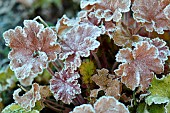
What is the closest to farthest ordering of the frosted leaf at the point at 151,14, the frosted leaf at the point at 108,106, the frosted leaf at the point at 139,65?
1. the frosted leaf at the point at 108,106
2. the frosted leaf at the point at 139,65
3. the frosted leaf at the point at 151,14

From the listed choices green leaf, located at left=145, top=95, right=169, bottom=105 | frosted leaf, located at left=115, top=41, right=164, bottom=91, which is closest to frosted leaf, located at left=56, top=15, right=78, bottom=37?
frosted leaf, located at left=115, top=41, right=164, bottom=91

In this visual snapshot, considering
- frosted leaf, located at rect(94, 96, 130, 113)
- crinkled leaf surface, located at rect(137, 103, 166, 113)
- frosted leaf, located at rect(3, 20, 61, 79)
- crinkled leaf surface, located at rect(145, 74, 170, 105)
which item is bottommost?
crinkled leaf surface, located at rect(137, 103, 166, 113)

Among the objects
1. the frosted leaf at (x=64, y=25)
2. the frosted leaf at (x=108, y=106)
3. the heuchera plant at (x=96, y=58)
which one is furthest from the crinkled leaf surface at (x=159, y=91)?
the frosted leaf at (x=64, y=25)

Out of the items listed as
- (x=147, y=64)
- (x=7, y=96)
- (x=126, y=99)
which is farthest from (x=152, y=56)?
(x=7, y=96)

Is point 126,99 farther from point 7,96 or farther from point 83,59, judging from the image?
point 7,96

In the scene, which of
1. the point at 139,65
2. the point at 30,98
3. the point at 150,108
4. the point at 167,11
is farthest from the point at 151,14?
the point at 30,98

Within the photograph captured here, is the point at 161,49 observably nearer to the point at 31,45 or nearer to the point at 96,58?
the point at 96,58

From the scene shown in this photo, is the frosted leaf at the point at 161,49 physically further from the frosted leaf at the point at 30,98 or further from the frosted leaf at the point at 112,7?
the frosted leaf at the point at 30,98

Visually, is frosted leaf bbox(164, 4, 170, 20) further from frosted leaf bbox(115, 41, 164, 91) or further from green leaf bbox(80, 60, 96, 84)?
green leaf bbox(80, 60, 96, 84)
